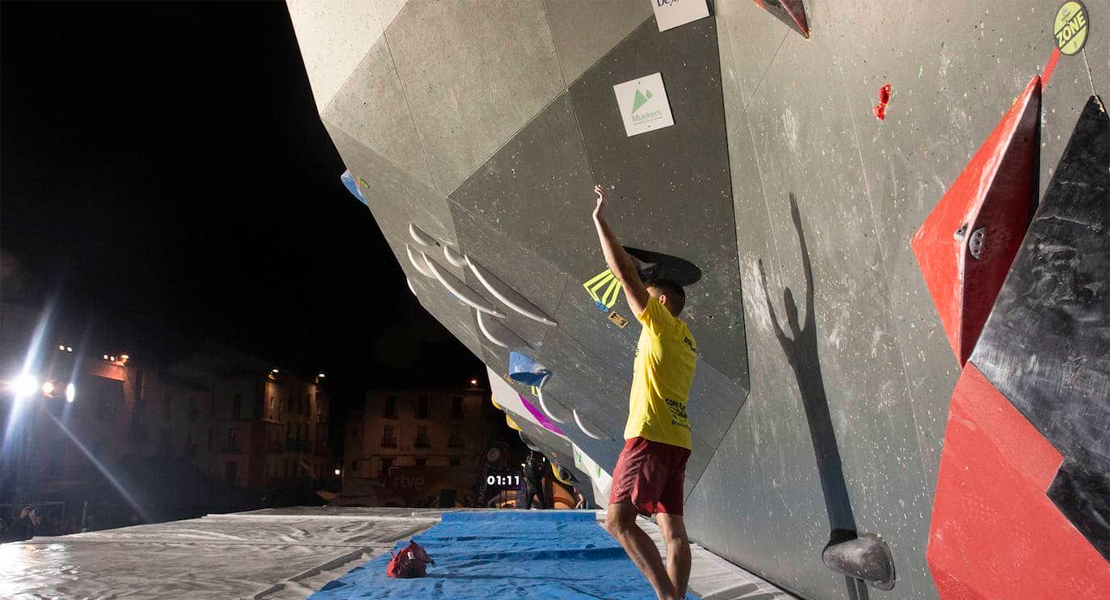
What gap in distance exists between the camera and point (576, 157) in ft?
9.80

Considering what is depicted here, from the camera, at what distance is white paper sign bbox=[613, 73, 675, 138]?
2637 millimetres

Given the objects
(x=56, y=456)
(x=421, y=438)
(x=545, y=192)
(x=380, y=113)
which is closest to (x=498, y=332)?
(x=380, y=113)

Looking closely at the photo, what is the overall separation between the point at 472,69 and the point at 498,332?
3129mm

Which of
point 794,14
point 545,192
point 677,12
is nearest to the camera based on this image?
point 794,14

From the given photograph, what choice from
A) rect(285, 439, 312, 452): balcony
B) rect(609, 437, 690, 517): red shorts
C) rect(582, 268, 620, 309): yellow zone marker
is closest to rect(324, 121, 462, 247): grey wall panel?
rect(582, 268, 620, 309): yellow zone marker

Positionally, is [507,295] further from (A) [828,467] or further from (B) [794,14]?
(B) [794,14]

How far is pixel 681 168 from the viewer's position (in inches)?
108

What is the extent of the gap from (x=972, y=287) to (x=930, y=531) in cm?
68

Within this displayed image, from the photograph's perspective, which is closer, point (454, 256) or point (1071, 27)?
point (1071, 27)

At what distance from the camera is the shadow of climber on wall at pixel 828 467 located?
6.39 feet

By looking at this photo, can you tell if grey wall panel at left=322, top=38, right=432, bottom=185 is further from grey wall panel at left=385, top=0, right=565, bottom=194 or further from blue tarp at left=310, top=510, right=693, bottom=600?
blue tarp at left=310, top=510, right=693, bottom=600

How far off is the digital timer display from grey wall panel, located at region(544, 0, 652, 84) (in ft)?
46.3

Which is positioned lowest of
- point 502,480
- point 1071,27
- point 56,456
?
point 502,480

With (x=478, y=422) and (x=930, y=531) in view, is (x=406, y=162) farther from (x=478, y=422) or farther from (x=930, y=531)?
(x=478, y=422)
